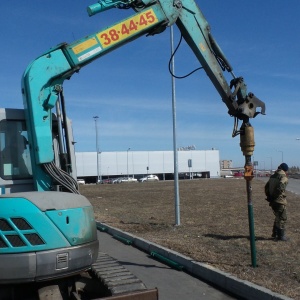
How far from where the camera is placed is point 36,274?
453cm

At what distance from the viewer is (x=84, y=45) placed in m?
6.35

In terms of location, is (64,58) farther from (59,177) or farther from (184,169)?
(184,169)

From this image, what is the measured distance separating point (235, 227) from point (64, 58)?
8580 mm

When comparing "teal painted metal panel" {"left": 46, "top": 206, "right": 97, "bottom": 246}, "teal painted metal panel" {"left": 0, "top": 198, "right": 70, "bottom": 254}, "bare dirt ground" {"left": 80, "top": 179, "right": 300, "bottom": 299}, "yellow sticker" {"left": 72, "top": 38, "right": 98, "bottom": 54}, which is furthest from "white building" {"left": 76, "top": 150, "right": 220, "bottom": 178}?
"teal painted metal panel" {"left": 0, "top": 198, "right": 70, "bottom": 254}

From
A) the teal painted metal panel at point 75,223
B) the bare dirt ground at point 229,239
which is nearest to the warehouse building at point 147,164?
the bare dirt ground at point 229,239

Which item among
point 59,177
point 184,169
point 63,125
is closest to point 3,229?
point 59,177

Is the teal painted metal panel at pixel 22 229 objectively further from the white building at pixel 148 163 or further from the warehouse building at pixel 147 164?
the white building at pixel 148 163

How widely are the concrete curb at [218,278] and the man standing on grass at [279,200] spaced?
276 cm

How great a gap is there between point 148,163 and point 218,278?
328 feet

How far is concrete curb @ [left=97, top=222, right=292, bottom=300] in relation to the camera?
644cm

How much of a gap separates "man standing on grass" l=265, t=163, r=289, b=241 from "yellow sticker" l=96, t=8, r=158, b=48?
5470 millimetres

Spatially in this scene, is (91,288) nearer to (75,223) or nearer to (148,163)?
(75,223)

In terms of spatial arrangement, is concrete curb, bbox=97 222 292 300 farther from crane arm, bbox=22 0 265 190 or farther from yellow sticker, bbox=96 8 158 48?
yellow sticker, bbox=96 8 158 48

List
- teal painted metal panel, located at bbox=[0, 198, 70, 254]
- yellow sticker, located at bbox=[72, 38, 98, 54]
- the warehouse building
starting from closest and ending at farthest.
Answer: teal painted metal panel, located at bbox=[0, 198, 70, 254], yellow sticker, located at bbox=[72, 38, 98, 54], the warehouse building
